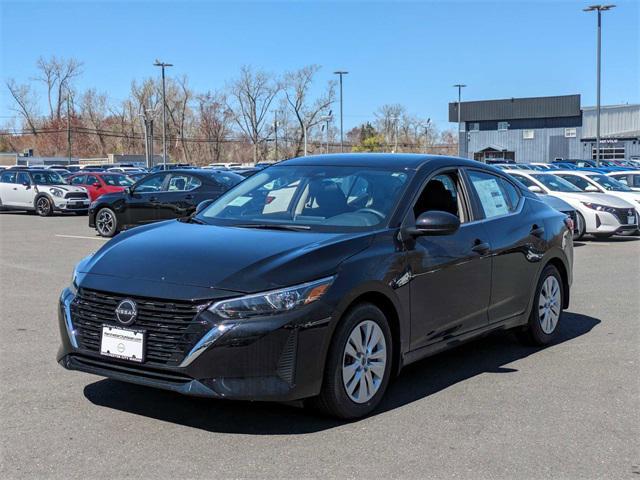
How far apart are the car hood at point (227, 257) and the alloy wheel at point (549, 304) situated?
248 cm

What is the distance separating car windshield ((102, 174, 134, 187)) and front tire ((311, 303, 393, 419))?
22826 millimetres

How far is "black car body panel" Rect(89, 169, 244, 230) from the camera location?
17047 mm

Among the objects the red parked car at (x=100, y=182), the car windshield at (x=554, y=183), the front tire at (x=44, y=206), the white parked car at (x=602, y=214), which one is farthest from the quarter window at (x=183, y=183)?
the front tire at (x=44, y=206)

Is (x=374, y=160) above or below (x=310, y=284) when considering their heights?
above

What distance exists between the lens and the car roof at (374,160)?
5.87 metres

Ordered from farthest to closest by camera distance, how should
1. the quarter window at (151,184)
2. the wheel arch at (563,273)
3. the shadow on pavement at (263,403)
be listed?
the quarter window at (151,184) < the wheel arch at (563,273) < the shadow on pavement at (263,403)

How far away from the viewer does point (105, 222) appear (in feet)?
58.9

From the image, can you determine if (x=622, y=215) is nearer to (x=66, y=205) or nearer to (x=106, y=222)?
(x=106, y=222)

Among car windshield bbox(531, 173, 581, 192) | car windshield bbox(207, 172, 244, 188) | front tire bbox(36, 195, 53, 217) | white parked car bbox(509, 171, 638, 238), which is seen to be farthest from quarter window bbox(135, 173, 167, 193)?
front tire bbox(36, 195, 53, 217)

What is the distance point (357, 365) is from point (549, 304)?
9.42ft

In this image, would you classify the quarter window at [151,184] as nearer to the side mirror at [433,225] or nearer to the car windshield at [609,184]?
A: the car windshield at [609,184]

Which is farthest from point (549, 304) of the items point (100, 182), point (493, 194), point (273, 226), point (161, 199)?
point (100, 182)

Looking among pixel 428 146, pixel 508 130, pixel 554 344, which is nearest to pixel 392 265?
pixel 554 344

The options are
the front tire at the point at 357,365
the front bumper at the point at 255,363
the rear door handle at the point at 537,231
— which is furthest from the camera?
the rear door handle at the point at 537,231
